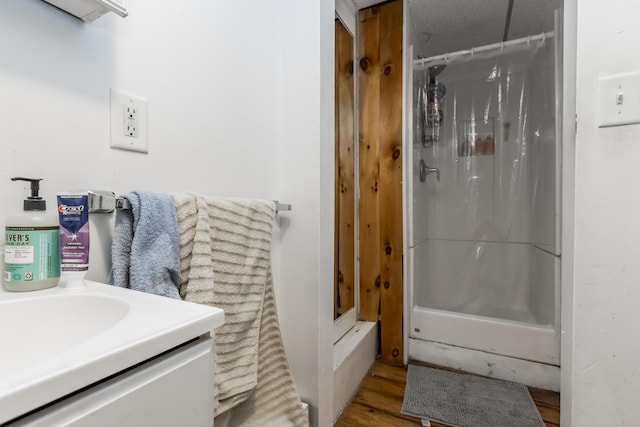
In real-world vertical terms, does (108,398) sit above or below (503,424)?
above

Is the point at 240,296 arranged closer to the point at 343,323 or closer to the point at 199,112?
the point at 199,112

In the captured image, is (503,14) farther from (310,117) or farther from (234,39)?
(234,39)

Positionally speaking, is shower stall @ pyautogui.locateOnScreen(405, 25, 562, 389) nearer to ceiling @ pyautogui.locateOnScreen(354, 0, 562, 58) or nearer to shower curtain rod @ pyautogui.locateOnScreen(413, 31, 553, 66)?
shower curtain rod @ pyautogui.locateOnScreen(413, 31, 553, 66)

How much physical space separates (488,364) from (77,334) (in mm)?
1746

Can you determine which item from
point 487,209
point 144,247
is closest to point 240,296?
point 144,247

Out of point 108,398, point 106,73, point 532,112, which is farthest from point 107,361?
point 532,112

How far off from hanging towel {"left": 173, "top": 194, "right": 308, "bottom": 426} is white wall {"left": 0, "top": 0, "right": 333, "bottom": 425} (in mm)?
120

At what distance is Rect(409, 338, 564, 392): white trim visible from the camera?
57.3 inches

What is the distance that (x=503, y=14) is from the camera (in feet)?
5.94

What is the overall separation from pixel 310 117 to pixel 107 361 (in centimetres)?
92

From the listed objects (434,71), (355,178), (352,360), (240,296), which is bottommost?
(352,360)

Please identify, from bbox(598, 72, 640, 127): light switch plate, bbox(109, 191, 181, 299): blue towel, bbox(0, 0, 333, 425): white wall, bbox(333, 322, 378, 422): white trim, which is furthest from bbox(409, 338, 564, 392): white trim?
bbox(109, 191, 181, 299): blue towel

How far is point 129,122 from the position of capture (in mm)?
670

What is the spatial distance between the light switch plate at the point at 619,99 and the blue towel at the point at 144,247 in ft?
3.09
